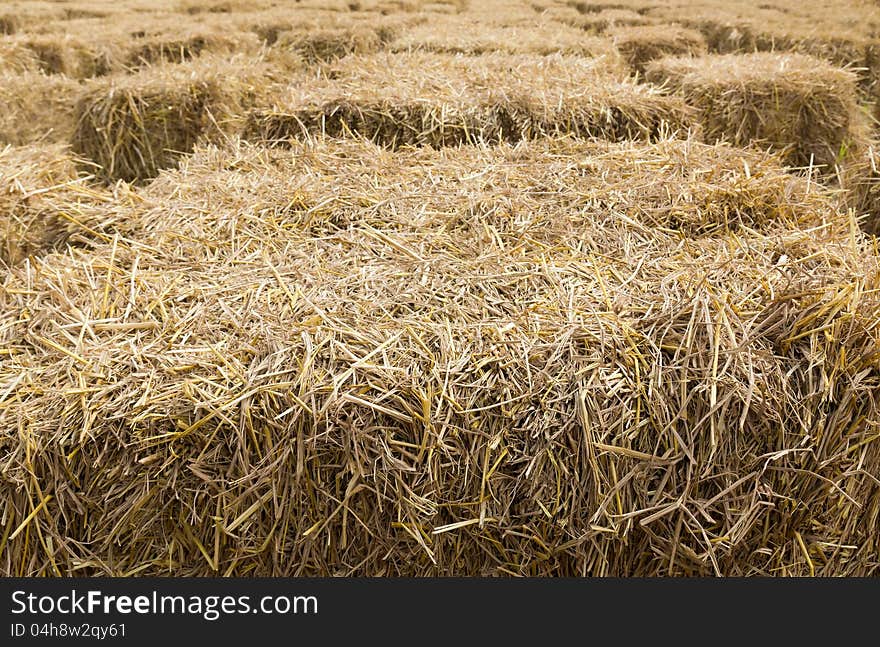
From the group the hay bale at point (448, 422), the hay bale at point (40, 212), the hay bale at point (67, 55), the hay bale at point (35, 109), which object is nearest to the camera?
the hay bale at point (448, 422)

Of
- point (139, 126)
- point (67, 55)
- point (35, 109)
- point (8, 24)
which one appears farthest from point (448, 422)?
point (8, 24)

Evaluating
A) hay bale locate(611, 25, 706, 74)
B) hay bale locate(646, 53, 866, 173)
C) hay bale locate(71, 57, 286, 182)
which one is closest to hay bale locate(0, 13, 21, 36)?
hay bale locate(71, 57, 286, 182)

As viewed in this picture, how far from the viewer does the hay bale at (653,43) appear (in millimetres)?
4637

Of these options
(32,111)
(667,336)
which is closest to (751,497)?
(667,336)

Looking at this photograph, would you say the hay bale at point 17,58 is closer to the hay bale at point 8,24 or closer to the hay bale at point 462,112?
the hay bale at point 8,24

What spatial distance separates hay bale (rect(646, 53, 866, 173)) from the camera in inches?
136

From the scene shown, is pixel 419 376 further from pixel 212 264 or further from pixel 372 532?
pixel 212 264

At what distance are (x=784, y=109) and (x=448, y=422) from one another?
2.92m

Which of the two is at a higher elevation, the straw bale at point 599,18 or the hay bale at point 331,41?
the straw bale at point 599,18

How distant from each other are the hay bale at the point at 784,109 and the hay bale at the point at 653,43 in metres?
1.10

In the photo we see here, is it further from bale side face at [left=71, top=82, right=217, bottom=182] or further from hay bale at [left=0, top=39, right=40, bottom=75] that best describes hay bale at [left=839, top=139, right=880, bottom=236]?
hay bale at [left=0, top=39, right=40, bottom=75]

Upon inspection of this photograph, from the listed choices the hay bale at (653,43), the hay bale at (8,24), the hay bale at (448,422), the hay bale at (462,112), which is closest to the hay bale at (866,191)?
the hay bale at (462,112)

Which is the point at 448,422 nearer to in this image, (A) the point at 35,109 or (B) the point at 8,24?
(A) the point at 35,109

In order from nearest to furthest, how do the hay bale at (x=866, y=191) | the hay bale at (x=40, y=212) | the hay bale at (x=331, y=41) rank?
the hay bale at (x=40, y=212)
the hay bale at (x=866, y=191)
the hay bale at (x=331, y=41)
